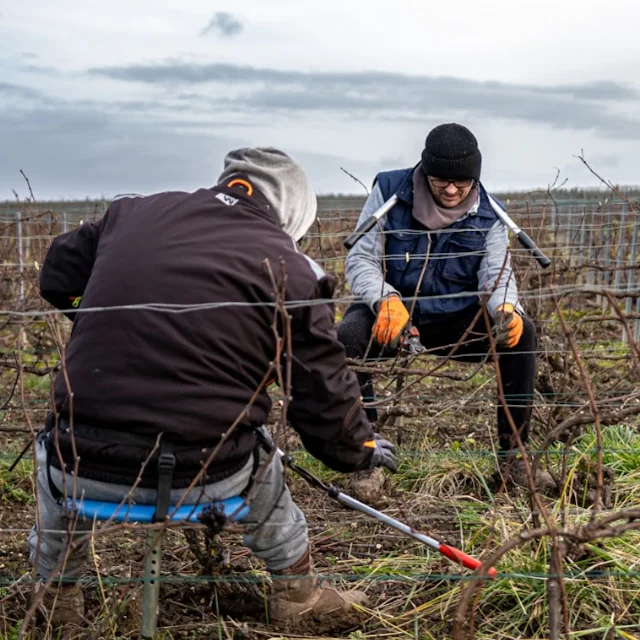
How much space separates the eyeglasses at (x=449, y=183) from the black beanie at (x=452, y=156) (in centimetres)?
3

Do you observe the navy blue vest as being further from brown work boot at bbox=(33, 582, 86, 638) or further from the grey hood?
brown work boot at bbox=(33, 582, 86, 638)

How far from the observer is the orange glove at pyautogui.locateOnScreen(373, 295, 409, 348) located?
3.78 meters

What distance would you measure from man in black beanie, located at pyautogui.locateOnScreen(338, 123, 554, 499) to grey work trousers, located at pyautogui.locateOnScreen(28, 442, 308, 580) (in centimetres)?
126

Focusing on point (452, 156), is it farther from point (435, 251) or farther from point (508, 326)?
point (508, 326)

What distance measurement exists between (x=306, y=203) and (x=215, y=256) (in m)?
0.42

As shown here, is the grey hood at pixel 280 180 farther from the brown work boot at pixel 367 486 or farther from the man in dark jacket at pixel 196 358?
the brown work boot at pixel 367 486

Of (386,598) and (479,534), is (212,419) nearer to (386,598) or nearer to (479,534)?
(386,598)

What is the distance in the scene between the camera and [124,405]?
84.4 inches

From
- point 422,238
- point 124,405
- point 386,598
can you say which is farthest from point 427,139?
point 124,405

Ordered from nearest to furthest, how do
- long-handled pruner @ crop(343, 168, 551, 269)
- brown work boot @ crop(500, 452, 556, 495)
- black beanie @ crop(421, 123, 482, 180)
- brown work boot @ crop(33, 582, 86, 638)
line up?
1. brown work boot @ crop(33, 582, 86, 638)
2. brown work boot @ crop(500, 452, 556, 495)
3. black beanie @ crop(421, 123, 482, 180)
4. long-handled pruner @ crop(343, 168, 551, 269)

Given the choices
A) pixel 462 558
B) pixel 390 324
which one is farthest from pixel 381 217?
pixel 462 558

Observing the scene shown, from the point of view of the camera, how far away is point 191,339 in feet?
7.09

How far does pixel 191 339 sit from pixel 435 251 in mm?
2197

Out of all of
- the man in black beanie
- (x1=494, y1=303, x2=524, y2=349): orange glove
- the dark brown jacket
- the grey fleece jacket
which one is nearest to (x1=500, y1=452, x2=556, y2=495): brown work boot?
the man in black beanie
